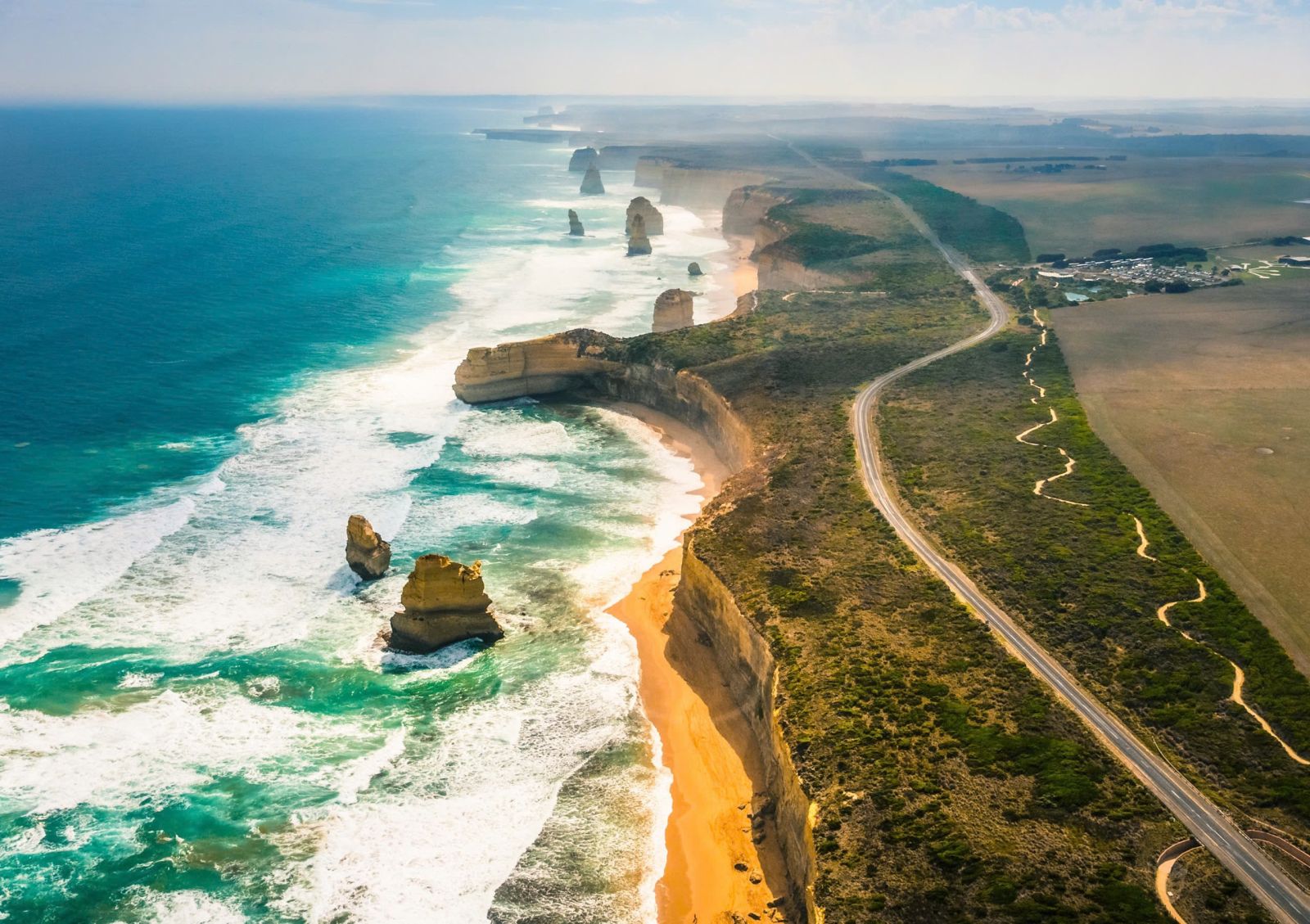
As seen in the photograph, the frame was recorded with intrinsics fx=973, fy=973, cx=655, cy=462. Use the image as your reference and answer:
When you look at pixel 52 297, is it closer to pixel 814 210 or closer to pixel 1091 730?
pixel 814 210

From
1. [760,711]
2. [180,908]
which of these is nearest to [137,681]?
[180,908]

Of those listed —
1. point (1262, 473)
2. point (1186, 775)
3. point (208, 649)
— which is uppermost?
point (1262, 473)

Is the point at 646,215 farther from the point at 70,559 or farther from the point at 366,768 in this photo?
the point at 366,768

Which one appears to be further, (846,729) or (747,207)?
(747,207)

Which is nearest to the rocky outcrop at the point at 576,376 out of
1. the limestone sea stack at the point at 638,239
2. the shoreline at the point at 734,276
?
the shoreline at the point at 734,276

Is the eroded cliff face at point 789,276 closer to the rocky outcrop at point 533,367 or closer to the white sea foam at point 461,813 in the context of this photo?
the rocky outcrop at point 533,367

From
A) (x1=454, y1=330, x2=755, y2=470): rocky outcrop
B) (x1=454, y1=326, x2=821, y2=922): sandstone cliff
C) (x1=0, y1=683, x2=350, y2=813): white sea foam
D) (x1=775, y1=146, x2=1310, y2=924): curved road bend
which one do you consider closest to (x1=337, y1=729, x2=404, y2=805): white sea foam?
(x1=0, y1=683, x2=350, y2=813): white sea foam

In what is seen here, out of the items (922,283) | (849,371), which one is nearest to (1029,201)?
(922,283)

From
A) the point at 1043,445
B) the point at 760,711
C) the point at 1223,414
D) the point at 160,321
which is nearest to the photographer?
the point at 760,711
